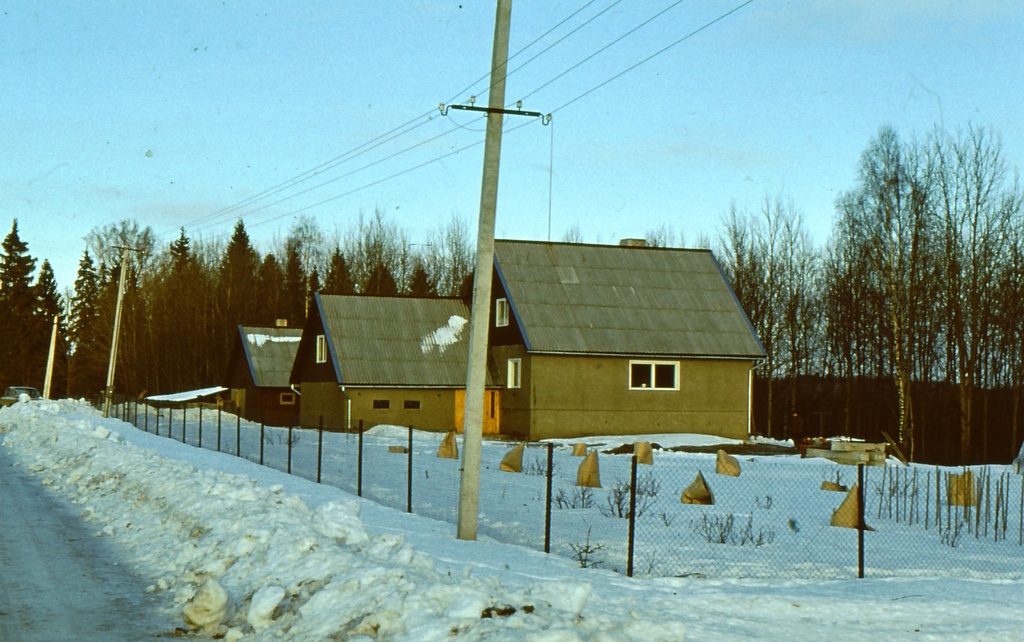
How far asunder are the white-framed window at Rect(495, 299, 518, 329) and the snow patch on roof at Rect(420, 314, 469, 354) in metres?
2.38

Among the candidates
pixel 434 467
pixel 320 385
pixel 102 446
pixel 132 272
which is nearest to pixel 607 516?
pixel 434 467

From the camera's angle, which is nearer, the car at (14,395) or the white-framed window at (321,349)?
the white-framed window at (321,349)

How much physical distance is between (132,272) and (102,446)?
70136 millimetres

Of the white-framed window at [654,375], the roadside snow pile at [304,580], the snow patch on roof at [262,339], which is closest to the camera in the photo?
the roadside snow pile at [304,580]

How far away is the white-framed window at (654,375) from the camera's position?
3819 centimetres

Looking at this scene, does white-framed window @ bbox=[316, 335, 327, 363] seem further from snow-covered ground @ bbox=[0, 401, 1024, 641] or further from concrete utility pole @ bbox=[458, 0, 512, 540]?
concrete utility pole @ bbox=[458, 0, 512, 540]

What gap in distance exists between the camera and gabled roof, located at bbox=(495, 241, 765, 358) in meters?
38.0

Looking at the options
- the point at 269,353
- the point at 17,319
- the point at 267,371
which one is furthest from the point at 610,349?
the point at 17,319

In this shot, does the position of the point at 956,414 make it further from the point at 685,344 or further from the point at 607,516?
the point at 607,516

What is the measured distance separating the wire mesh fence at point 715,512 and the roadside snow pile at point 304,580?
2.80 metres

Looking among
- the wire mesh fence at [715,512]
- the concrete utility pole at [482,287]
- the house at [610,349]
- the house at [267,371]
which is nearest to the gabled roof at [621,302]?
the house at [610,349]

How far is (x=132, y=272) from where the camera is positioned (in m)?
87.9

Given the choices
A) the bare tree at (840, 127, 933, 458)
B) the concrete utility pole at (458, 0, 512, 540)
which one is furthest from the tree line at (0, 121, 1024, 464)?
the concrete utility pole at (458, 0, 512, 540)

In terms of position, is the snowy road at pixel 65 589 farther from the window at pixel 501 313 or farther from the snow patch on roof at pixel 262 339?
the snow patch on roof at pixel 262 339
